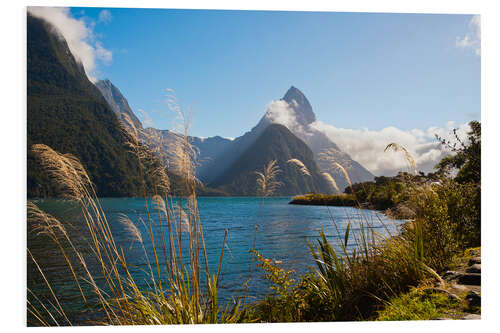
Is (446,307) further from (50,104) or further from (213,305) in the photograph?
(50,104)

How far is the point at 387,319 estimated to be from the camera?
95.3 inches

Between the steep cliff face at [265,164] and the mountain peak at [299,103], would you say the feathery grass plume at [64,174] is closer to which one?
the mountain peak at [299,103]

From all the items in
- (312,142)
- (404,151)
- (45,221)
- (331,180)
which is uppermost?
(312,142)

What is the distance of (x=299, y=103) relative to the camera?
5305mm

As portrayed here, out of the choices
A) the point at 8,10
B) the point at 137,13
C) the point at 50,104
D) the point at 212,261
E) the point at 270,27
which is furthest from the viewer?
the point at 212,261

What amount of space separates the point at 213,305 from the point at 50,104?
517cm

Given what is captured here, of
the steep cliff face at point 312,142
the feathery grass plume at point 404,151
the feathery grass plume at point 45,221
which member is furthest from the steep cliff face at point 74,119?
the feathery grass plume at point 404,151

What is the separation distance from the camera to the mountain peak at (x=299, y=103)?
16.9ft

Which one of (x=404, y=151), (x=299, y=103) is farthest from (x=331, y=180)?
(x=299, y=103)

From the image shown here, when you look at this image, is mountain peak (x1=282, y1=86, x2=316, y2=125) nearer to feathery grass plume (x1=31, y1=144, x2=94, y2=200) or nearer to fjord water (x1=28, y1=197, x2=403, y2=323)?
fjord water (x1=28, y1=197, x2=403, y2=323)

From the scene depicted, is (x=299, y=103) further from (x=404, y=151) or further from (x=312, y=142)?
(x=404, y=151)

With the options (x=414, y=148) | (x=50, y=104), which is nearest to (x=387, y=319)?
(x=414, y=148)

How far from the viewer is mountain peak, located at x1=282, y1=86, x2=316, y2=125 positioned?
16.9 ft

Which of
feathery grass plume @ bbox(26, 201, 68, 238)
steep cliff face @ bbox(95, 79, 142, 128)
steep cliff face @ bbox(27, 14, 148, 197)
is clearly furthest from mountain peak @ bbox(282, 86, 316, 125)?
feathery grass plume @ bbox(26, 201, 68, 238)
